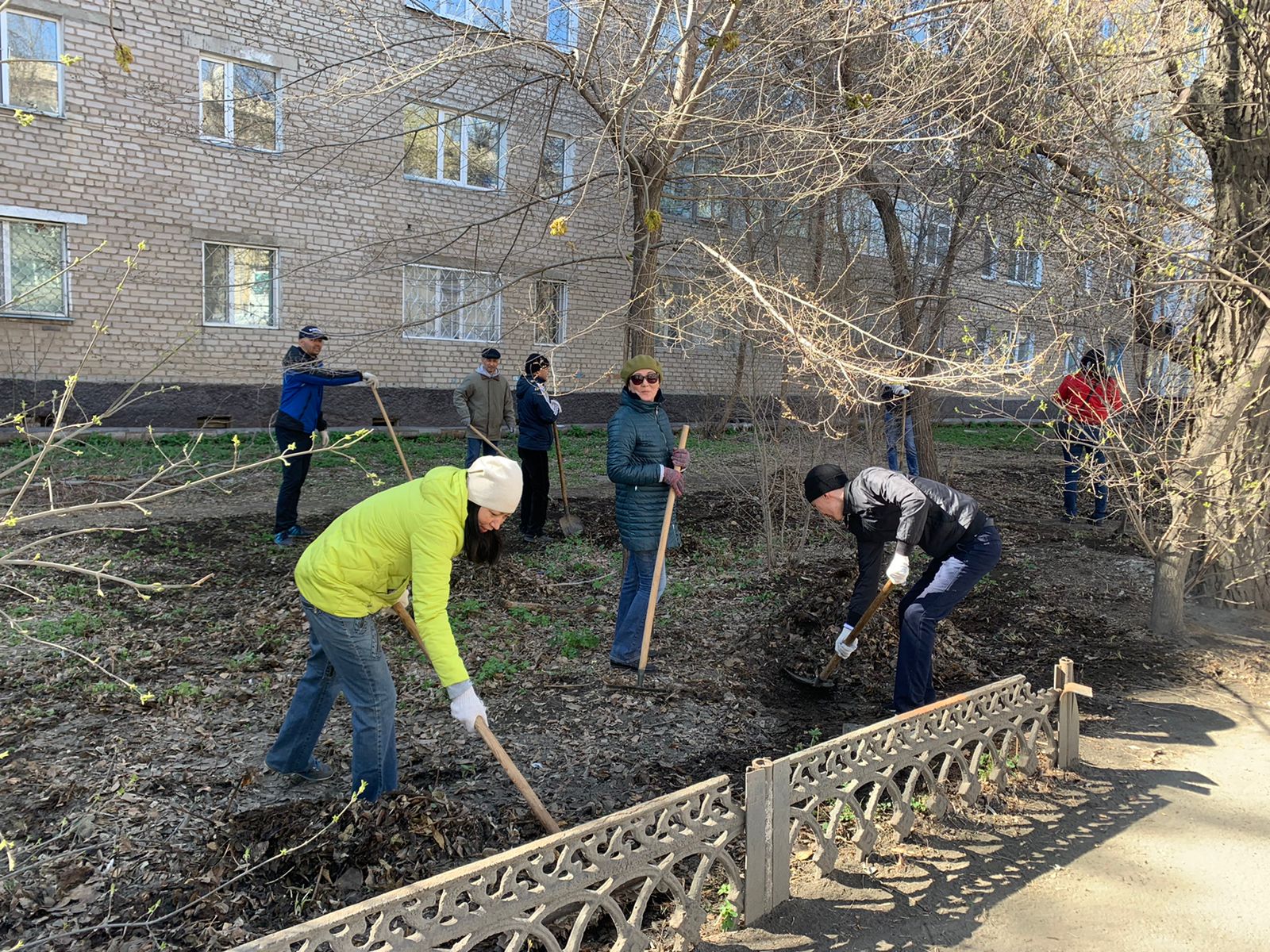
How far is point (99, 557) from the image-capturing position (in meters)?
6.43

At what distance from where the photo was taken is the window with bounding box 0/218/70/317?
1082cm

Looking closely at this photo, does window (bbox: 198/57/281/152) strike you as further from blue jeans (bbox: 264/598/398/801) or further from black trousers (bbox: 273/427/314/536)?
blue jeans (bbox: 264/598/398/801)

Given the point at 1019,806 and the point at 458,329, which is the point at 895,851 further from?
the point at 458,329

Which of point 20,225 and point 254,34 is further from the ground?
point 254,34

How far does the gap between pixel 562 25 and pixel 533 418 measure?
331cm

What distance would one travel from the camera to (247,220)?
12242 mm

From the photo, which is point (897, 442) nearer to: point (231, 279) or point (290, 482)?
point (290, 482)

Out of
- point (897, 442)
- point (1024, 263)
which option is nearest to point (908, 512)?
point (897, 442)

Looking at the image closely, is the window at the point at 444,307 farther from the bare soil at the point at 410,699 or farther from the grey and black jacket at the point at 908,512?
the grey and black jacket at the point at 908,512

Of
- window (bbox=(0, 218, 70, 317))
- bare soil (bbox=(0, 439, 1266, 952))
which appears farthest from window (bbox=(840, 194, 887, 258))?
window (bbox=(0, 218, 70, 317))

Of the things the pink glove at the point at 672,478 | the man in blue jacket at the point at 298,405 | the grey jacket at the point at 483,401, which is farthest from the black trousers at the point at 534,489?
the pink glove at the point at 672,478

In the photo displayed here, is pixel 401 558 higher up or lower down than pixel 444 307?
lower down

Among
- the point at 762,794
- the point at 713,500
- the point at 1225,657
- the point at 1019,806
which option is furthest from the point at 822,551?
the point at 762,794

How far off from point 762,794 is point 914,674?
1.67 m
